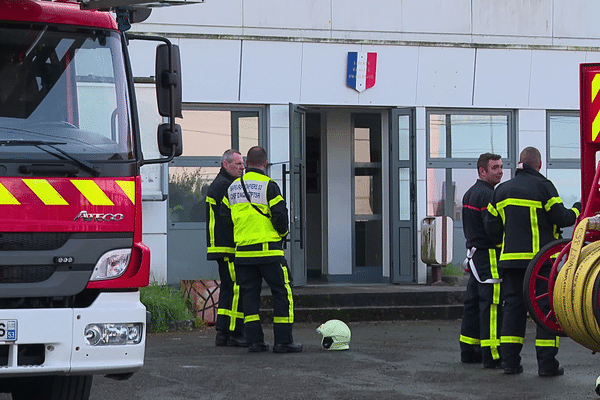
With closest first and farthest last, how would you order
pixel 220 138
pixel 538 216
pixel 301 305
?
pixel 538 216 < pixel 301 305 < pixel 220 138

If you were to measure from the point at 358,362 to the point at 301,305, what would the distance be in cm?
409

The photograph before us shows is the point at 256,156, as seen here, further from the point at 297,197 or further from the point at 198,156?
the point at 198,156

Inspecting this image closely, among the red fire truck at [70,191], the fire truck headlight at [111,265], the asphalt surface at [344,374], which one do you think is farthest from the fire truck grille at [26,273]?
the asphalt surface at [344,374]

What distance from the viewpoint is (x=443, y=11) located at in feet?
54.5

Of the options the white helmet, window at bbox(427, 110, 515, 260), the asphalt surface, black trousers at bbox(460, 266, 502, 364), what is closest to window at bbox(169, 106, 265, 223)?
window at bbox(427, 110, 515, 260)

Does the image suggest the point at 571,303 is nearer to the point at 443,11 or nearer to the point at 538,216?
the point at 538,216

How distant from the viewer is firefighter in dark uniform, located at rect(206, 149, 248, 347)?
11641mm

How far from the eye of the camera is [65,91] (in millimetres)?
6844

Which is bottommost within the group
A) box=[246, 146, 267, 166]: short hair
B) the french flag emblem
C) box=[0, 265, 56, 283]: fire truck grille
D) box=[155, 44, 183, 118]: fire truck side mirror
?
box=[0, 265, 56, 283]: fire truck grille

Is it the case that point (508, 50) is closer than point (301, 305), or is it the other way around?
point (301, 305)

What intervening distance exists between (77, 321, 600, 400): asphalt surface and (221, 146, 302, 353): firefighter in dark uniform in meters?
0.28

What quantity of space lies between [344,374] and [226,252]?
8.28 ft

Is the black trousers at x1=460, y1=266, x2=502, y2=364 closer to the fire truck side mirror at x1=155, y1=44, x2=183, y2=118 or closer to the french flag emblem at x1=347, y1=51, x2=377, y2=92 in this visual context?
the fire truck side mirror at x1=155, y1=44, x2=183, y2=118

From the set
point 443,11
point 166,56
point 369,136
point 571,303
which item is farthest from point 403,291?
point 166,56
